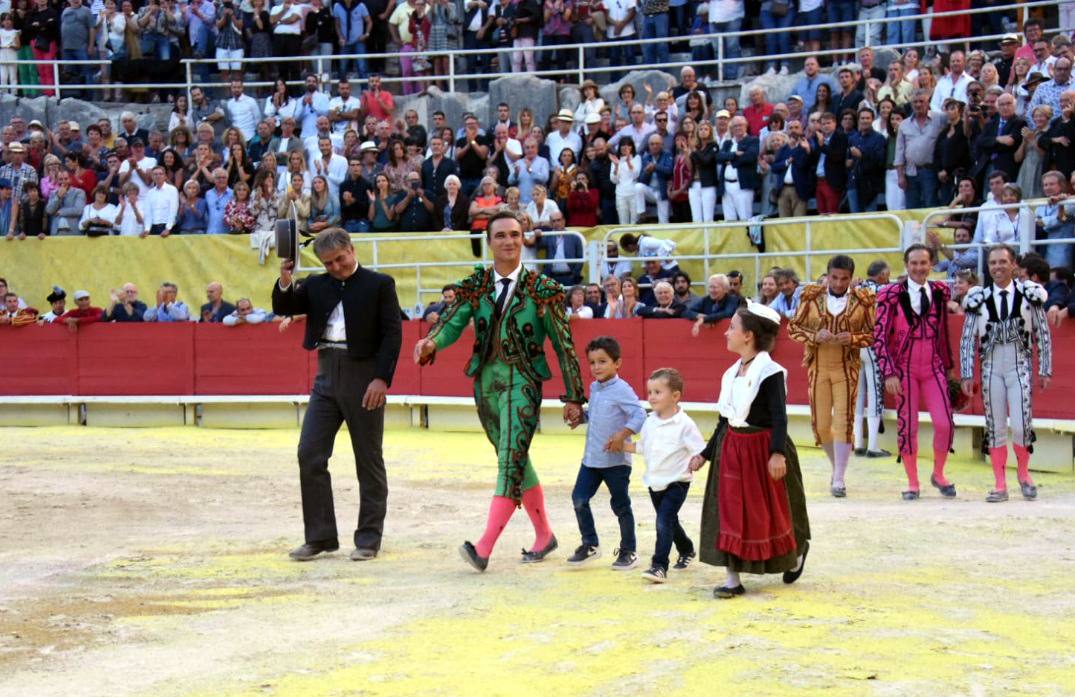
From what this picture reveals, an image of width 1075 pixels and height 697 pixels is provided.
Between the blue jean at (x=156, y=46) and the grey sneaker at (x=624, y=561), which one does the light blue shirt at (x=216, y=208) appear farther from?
the grey sneaker at (x=624, y=561)

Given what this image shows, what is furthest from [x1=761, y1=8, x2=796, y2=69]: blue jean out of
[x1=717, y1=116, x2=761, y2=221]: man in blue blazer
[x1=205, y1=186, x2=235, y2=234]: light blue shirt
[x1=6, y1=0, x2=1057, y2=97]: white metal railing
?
[x1=205, y1=186, x2=235, y2=234]: light blue shirt

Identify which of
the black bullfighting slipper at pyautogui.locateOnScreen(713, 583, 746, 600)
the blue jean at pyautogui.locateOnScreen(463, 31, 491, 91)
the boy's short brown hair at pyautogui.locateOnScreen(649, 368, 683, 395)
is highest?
the blue jean at pyautogui.locateOnScreen(463, 31, 491, 91)

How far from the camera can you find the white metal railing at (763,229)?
48.4ft

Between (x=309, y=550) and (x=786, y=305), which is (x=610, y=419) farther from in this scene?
(x=786, y=305)

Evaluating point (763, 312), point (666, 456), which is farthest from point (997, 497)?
point (763, 312)

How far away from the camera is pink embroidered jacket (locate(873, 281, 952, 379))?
1031 centimetres

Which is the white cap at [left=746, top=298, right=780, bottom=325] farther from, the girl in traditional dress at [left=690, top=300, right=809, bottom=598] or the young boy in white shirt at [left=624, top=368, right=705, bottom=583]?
the young boy in white shirt at [left=624, top=368, right=705, bottom=583]

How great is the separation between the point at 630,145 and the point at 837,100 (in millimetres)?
2245

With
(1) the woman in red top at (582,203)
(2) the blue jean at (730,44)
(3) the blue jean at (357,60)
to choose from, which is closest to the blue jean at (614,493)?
(1) the woman in red top at (582,203)

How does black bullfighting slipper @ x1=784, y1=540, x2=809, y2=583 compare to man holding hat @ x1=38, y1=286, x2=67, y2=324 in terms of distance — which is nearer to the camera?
black bullfighting slipper @ x1=784, y1=540, x2=809, y2=583

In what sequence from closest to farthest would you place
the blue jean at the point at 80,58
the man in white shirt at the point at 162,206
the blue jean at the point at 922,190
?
the blue jean at the point at 922,190 → the man in white shirt at the point at 162,206 → the blue jean at the point at 80,58

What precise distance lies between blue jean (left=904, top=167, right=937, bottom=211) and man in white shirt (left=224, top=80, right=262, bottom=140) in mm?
9286

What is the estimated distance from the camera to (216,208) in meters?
19.2

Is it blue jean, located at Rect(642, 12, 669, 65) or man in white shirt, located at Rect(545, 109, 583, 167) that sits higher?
blue jean, located at Rect(642, 12, 669, 65)
